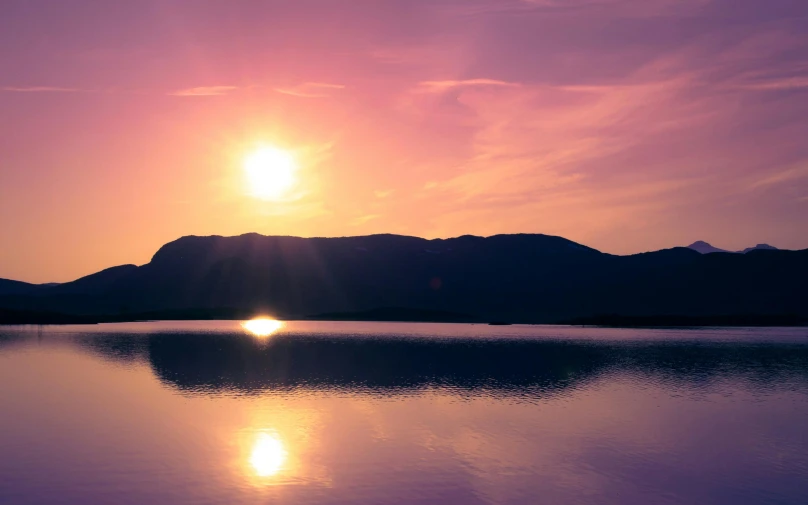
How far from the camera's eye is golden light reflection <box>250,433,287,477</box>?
37.4 m

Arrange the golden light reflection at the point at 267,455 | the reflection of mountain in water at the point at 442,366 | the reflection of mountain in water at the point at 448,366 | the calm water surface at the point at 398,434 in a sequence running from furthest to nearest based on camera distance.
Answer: the reflection of mountain in water at the point at 448,366 < the reflection of mountain in water at the point at 442,366 < the golden light reflection at the point at 267,455 < the calm water surface at the point at 398,434

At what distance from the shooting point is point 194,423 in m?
51.4

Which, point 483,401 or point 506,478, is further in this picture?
point 483,401

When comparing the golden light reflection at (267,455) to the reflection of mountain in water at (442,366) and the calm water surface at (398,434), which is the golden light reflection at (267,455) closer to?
the calm water surface at (398,434)

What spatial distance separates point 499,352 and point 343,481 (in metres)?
97.3

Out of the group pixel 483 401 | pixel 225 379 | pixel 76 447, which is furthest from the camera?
pixel 225 379

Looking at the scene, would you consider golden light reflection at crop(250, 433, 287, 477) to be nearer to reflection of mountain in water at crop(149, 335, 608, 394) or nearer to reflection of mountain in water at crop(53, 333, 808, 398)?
reflection of mountain in water at crop(53, 333, 808, 398)

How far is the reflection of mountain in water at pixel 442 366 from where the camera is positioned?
75.9 meters

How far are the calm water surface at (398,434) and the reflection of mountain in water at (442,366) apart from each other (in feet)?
2.92

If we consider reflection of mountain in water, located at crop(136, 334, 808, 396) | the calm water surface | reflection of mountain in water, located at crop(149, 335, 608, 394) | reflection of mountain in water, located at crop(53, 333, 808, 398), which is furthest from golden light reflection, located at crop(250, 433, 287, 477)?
reflection of mountain in water, located at crop(149, 335, 608, 394)

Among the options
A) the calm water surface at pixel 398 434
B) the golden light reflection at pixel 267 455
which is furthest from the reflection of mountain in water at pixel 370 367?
the golden light reflection at pixel 267 455

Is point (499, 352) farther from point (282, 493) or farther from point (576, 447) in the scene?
point (282, 493)

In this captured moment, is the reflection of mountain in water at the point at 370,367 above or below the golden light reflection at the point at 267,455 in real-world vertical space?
above

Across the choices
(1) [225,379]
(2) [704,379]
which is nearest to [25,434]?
(1) [225,379]
